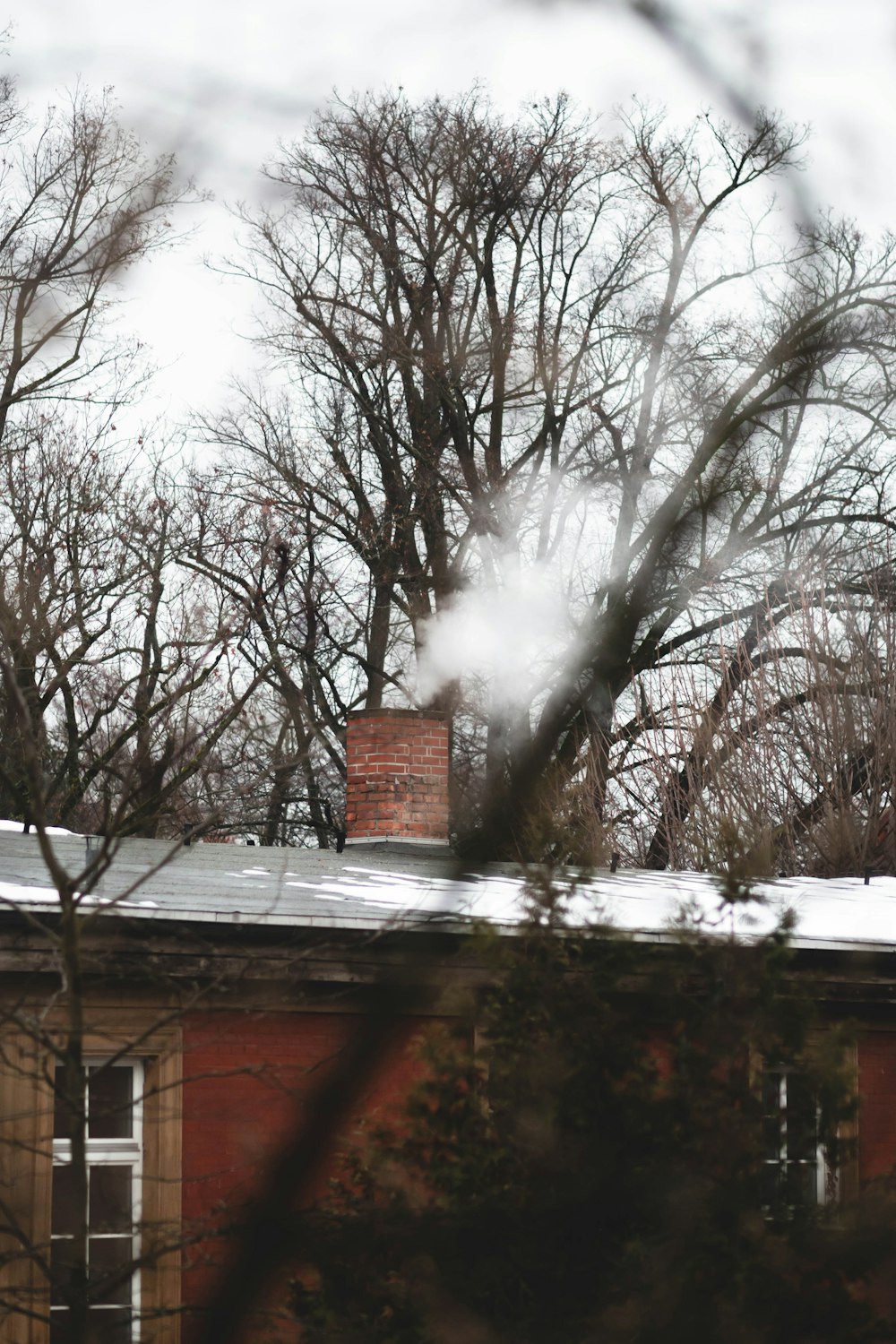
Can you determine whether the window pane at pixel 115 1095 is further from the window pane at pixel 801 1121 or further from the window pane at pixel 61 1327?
the window pane at pixel 61 1327

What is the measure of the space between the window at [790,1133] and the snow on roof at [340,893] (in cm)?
69

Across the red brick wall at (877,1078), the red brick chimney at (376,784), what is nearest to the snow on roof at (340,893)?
the red brick chimney at (376,784)

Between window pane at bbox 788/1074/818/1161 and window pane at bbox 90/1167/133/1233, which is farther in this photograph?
window pane at bbox 90/1167/133/1233

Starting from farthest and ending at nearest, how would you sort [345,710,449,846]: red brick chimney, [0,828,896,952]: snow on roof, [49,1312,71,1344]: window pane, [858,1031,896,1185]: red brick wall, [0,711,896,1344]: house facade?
[345,710,449,846]: red brick chimney
[858,1031,896,1185]: red brick wall
[0,828,896,952]: snow on roof
[0,711,896,1344]: house facade
[49,1312,71,1344]: window pane

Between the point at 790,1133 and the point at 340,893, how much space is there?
14.7 ft

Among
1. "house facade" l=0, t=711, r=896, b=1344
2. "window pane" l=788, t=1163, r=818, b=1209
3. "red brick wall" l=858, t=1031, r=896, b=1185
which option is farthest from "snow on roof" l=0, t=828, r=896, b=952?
"window pane" l=788, t=1163, r=818, b=1209

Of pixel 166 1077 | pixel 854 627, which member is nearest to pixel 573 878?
pixel 166 1077

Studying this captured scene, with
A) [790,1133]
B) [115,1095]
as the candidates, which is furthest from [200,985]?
[790,1133]

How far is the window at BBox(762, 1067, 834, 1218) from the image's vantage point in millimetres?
5039

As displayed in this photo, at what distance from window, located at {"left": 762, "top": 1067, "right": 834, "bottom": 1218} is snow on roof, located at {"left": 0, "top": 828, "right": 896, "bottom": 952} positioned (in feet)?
2.28

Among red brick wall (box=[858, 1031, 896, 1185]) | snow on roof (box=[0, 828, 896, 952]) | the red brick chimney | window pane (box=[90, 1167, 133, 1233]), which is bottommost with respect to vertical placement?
window pane (box=[90, 1167, 133, 1233])

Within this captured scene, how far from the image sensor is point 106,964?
7371mm

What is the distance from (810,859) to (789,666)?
7.51 feet

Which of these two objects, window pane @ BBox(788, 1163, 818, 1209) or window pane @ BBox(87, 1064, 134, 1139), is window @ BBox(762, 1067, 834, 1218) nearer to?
window pane @ BBox(788, 1163, 818, 1209)
